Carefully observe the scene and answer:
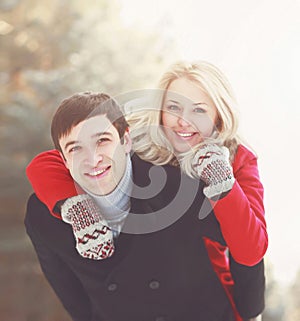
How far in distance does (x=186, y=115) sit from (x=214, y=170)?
18 cm

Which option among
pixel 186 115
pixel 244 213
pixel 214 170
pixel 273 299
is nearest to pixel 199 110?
pixel 186 115

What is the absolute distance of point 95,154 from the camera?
4.31 ft

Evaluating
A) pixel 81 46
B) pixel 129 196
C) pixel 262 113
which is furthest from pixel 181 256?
pixel 81 46

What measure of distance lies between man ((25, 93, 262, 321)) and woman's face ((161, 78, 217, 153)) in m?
0.09

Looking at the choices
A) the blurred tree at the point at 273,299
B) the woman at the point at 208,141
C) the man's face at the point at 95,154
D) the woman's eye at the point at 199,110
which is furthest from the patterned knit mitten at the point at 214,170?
the blurred tree at the point at 273,299

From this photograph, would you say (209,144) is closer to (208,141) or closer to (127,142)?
(208,141)

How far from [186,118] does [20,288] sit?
0.75 m

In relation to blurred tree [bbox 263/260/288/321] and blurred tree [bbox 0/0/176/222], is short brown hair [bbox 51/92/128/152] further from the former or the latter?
blurred tree [bbox 263/260/288/321]

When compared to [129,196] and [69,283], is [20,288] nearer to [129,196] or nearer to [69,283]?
[69,283]

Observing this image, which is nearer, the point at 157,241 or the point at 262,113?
the point at 157,241

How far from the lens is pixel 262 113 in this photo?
154 cm

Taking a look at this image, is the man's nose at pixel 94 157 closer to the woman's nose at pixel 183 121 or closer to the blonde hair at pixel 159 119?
the blonde hair at pixel 159 119

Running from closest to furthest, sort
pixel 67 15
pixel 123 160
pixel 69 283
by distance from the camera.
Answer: pixel 123 160 → pixel 69 283 → pixel 67 15

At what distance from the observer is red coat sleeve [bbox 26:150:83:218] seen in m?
1.33
